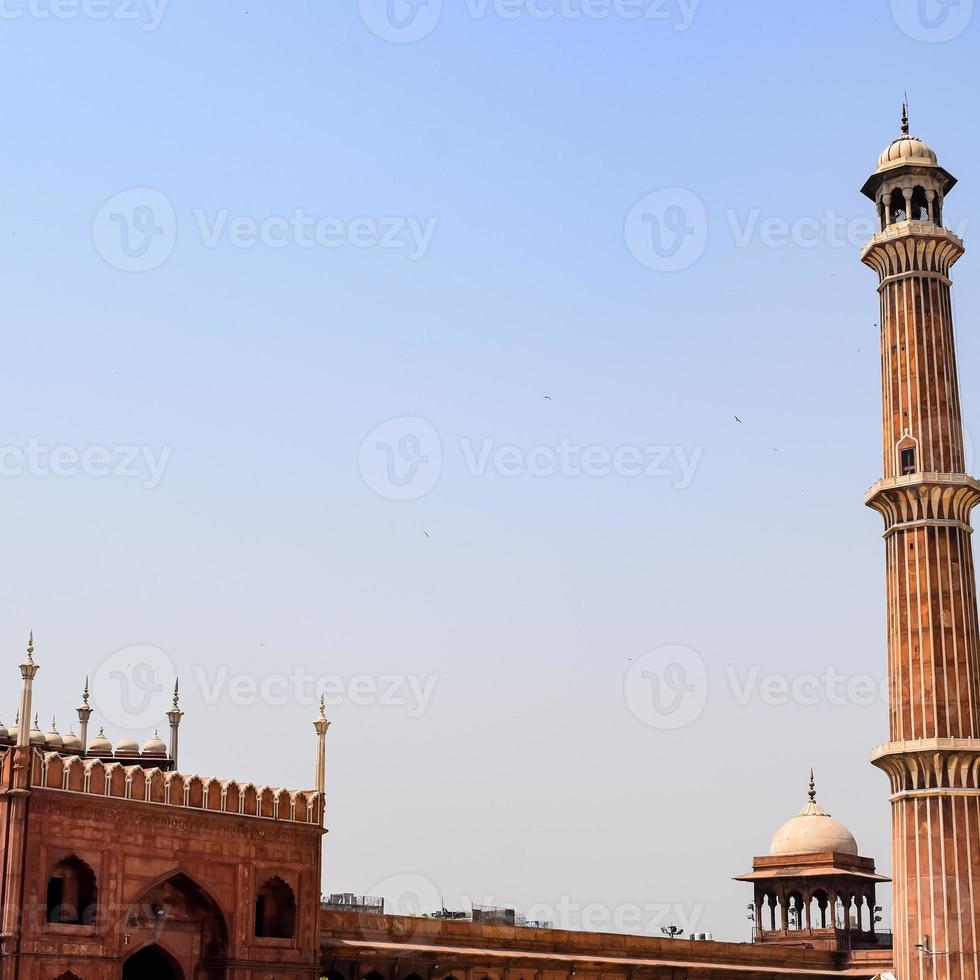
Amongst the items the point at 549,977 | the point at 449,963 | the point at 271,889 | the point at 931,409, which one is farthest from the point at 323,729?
the point at 931,409

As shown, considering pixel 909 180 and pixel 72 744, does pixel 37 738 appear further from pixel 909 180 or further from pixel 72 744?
pixel 909 180

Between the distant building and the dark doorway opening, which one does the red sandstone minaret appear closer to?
the distant building

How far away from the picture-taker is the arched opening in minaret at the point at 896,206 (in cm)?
4581

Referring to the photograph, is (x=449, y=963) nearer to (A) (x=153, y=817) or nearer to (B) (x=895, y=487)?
(A) (x=153, y=817)

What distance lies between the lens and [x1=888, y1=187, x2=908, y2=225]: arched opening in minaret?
150ft

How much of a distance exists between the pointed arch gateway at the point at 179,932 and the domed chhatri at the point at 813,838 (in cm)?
2703

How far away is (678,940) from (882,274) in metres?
21.1

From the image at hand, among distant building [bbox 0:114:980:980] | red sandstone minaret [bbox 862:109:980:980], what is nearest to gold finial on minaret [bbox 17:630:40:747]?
distant building [bbox 0:114:980:980]

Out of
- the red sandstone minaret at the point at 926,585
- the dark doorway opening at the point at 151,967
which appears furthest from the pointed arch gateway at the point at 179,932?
the red sandstone minaret at the point at 926,585

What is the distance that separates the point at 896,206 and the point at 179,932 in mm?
28151

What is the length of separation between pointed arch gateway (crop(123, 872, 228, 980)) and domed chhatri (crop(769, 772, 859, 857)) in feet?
88.7

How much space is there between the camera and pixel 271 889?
3716 centimetres

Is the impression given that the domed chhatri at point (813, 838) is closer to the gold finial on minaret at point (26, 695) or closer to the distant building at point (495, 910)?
the distant building at point (495, 910)

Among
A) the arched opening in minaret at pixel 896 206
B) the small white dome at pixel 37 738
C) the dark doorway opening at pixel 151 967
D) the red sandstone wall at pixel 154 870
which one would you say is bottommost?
the dark doorway opening at pixel 151 967
